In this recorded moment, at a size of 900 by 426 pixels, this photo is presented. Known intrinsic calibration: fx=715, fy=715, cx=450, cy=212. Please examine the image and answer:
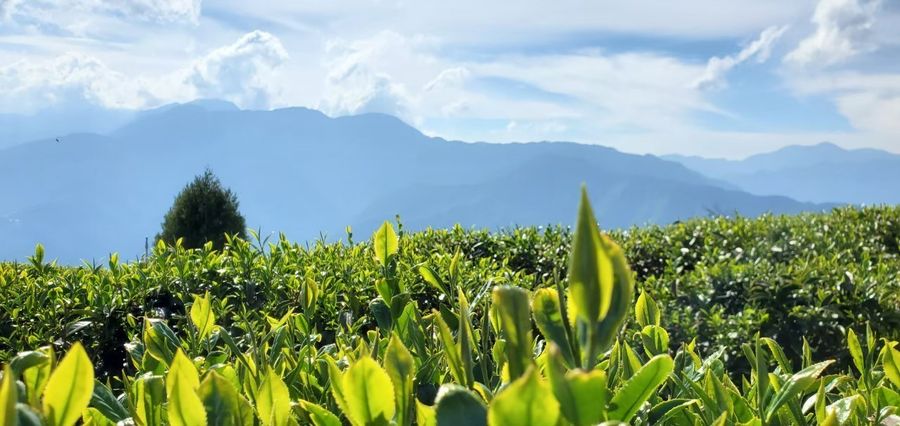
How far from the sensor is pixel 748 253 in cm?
604

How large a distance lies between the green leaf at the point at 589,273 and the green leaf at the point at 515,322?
9cm

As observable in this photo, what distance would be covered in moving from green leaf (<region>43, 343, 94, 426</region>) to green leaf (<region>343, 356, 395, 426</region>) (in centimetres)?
24

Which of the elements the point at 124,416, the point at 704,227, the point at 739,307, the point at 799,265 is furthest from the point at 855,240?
the point at 124,416

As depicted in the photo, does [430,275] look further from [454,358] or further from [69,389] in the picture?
[69,389]

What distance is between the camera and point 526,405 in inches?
21.2

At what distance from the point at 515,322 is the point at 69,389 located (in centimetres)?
44

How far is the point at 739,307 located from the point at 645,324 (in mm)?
4014

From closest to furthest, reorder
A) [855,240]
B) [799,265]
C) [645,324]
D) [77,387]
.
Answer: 1. [77,387]
2. [645,324]
3. [799,265]
4. [855,240]

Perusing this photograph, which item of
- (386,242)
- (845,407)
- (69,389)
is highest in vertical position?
(386,242)

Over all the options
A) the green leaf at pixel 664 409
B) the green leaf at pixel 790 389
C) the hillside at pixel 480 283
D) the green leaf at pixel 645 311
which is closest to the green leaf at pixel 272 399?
the green leaf at pixel 664 409

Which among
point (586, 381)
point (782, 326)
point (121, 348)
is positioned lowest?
point (782, 326)

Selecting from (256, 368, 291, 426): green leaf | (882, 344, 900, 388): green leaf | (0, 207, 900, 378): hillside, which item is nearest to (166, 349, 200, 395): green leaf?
(256, 368, 291, 426): green leaf

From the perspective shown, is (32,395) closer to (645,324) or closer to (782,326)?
(645,324)

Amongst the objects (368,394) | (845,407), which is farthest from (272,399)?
(845,407)
